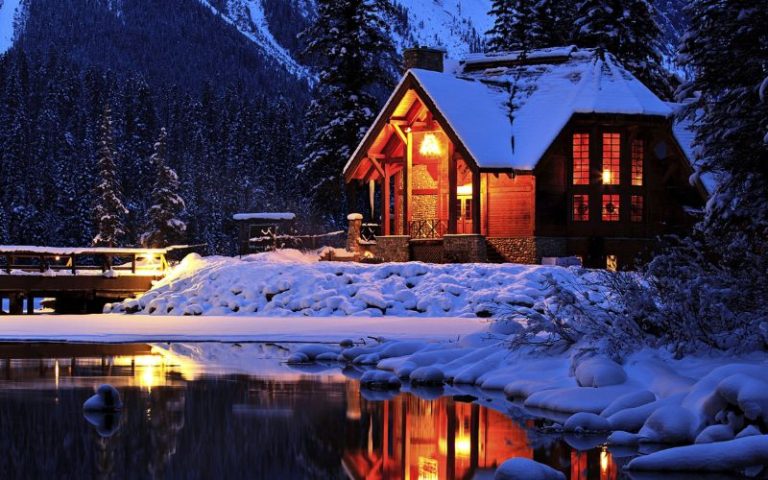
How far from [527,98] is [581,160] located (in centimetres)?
365

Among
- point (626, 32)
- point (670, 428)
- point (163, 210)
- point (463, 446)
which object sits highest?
point (626, 32)

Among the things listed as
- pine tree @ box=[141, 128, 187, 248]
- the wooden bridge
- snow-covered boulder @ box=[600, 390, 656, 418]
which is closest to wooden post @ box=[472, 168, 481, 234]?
the wooden bridge

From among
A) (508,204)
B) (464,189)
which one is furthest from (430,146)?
(508,204)

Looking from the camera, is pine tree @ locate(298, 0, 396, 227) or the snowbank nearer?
the snowbank

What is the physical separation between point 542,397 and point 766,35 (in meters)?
7.85

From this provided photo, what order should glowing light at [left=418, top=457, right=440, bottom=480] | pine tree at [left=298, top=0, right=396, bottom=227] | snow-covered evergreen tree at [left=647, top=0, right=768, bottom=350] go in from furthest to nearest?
pine tree at [left=298, top=0, right=396, bottom=227], snow-covered evergreen tree at [left=647, top=0, right=768, bottom=350], glowing light at [left=418, top=457, right=440, bottom=480]

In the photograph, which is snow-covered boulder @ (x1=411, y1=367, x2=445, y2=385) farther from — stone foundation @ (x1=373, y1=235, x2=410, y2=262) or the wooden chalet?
stone foundation @ (x1=373, y1=235, x2=410, y2=262)

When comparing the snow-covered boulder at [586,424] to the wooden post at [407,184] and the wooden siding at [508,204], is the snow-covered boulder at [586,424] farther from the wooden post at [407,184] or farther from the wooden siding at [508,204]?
the wooden post at [407,184]

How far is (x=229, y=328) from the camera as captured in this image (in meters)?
26.1

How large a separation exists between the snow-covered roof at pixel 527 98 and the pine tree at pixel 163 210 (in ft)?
80.9

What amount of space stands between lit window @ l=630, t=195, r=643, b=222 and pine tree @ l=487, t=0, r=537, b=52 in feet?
57.9

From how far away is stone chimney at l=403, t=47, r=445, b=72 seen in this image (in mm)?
42438

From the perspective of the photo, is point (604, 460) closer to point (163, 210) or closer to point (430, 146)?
point (430, 146)

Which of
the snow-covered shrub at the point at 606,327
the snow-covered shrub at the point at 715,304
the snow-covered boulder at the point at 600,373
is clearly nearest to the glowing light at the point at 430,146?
the snow-covered shrub at the point at 606,327
